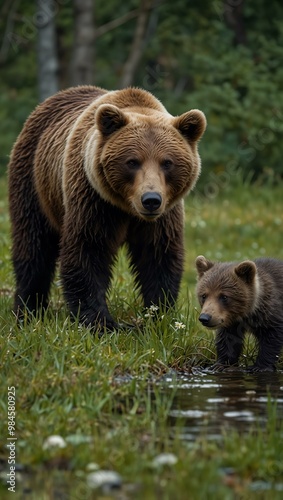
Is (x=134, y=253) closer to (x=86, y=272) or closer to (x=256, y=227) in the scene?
(x=86, y=272)

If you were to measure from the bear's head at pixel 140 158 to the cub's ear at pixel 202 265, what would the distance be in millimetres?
561

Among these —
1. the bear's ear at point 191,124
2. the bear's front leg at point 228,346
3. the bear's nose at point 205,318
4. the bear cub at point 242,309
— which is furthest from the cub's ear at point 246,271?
the bear's ear at point 191,124

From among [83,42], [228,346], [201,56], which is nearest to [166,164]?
[228,346]

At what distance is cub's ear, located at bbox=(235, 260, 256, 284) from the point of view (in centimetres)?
693

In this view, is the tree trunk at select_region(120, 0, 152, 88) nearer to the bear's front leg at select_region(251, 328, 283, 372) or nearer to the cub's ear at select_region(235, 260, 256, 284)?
the cub's ear at select_region(235, 260, 256, 284)

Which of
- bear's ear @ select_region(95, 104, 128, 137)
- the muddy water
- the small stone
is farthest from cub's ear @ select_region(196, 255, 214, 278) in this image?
the small stone

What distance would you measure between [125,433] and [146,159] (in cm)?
250

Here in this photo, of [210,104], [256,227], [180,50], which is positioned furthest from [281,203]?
[180,50]

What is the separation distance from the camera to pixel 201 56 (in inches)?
661

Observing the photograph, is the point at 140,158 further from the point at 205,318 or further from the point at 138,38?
the point at 138,38

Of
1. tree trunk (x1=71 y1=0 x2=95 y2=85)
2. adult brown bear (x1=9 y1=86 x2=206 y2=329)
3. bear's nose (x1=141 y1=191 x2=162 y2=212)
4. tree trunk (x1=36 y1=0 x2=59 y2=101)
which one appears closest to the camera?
bear's nose (x1=141 y1=191 x2=162 y2=212)

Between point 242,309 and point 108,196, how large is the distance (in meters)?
1.23

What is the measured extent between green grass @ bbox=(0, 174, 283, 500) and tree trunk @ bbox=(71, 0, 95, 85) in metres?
9.41

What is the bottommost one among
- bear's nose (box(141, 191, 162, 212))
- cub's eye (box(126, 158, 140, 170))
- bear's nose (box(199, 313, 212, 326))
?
bear's nose (box(199, 313, 212, 326))
